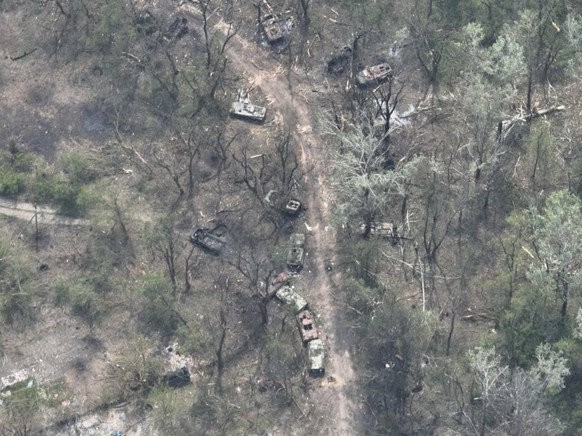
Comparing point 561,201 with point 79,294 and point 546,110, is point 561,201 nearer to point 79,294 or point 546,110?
point 546,110

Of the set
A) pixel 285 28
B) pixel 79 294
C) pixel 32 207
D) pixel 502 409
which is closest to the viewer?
pixel 502 409

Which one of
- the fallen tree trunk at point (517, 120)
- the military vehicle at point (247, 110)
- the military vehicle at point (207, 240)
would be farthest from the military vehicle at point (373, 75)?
the military vehicle at point (207, 240)

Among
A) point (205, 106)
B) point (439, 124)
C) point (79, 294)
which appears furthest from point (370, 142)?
point (79, 294)

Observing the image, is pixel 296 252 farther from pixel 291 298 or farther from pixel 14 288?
pixel 14 288

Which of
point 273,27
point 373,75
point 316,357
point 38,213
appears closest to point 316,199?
point 373,75

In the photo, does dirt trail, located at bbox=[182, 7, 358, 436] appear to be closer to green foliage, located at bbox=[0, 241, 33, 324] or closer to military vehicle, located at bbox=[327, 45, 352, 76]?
military vehicle, located at bbox=[327, 45, 352, 76]
